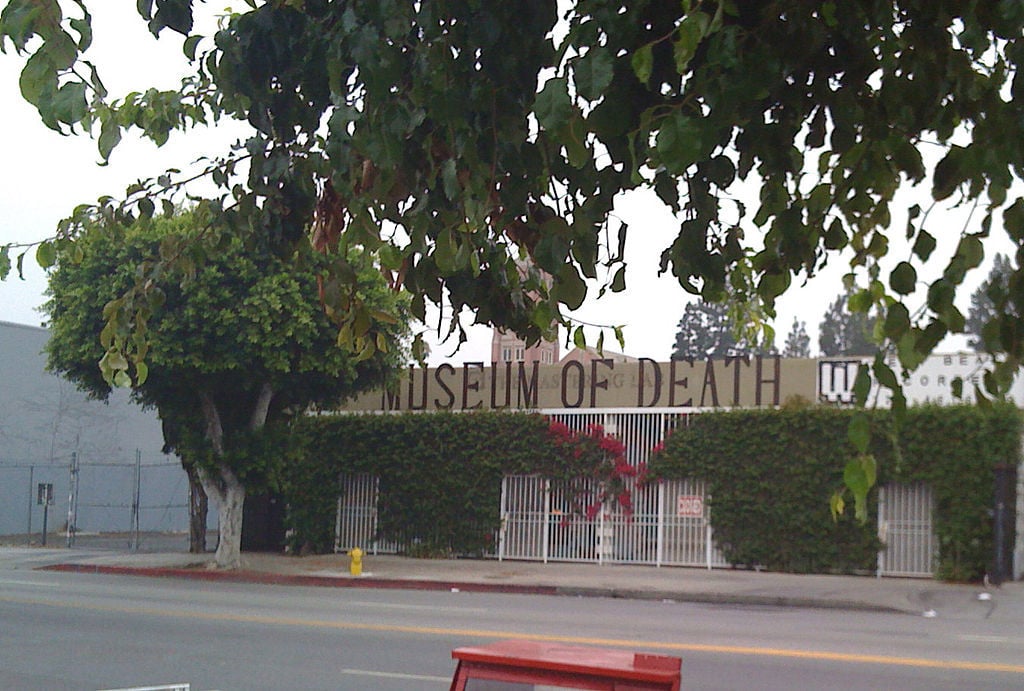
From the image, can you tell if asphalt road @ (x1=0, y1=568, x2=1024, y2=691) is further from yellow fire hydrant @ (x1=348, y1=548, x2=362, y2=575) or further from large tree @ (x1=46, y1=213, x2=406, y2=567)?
large tree @ (x1=46, y1=213, x2=406, y2=567)

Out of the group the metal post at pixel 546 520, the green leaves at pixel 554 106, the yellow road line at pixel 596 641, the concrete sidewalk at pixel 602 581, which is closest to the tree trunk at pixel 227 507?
the concrete sidewalk at pixel 602 581

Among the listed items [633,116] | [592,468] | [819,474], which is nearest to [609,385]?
[592,468]

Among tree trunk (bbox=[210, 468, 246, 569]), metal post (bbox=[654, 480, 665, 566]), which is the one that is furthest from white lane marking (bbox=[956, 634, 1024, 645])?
tree trunk (bbox=[210, 468, 246, 569])

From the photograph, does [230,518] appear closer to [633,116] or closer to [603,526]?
[603,526]

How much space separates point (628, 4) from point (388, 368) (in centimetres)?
2169

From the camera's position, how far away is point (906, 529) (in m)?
23.7

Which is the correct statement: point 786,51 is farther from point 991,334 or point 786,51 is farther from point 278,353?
point 278,353

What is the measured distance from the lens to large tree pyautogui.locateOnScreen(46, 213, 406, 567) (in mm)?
21609

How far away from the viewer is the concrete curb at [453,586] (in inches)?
766

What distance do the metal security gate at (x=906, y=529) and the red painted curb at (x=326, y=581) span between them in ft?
24.1

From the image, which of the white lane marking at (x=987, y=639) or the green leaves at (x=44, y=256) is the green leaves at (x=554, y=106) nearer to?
the green leaves at (x=44, y=256)

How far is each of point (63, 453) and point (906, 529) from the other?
25.1 metres

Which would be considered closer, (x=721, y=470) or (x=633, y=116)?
(x=633, y=116)

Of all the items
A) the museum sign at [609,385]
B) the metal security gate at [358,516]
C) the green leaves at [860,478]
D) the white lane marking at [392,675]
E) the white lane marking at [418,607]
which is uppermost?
the museum sign at [609,385]
